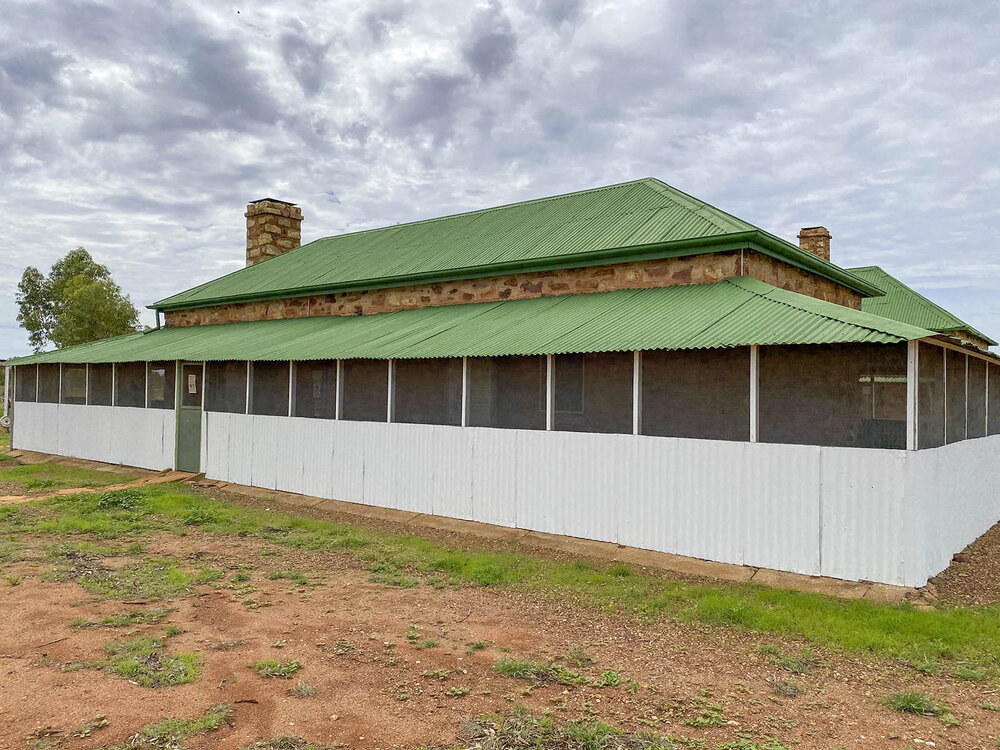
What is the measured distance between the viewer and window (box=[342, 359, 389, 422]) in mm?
13539

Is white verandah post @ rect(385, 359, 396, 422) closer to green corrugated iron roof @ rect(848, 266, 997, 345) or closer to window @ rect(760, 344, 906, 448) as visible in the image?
window @ rect(760, 344, 906, 448)

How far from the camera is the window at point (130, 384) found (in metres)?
17.6

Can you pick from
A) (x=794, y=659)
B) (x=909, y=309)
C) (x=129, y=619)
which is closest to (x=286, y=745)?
(x=129, y=619)

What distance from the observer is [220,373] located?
15.8m

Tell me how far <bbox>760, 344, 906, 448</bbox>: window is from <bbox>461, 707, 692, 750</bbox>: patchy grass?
5798 mm

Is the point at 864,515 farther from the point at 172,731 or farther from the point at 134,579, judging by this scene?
the point at 134,579

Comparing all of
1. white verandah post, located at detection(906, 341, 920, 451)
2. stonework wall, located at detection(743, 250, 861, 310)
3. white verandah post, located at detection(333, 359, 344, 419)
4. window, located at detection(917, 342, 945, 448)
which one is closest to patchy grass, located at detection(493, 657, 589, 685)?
white verandah post, located at detection(906, 341, 920, 451)

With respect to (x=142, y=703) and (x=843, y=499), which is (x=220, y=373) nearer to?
(x=142, y=703)

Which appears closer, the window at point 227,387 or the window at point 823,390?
the window at point 823,390

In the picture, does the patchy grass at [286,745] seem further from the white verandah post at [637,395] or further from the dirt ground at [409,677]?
the white verandah post at [637,395]

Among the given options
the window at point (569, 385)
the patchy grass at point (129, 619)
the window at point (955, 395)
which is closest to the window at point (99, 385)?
the window at point (569, 385)

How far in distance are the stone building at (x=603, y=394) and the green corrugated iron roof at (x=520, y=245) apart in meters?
0.08

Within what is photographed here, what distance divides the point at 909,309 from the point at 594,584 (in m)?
18.1

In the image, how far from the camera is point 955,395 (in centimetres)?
991
